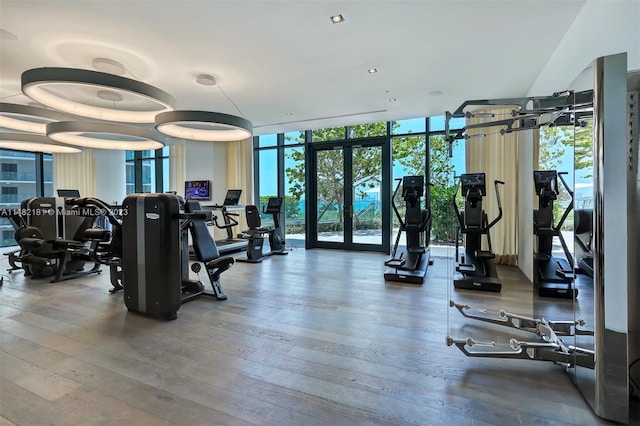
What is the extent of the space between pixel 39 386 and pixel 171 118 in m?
3.54

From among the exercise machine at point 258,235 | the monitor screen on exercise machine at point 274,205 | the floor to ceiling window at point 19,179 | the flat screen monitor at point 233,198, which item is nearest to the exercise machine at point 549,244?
the exercise machine at point 258,235

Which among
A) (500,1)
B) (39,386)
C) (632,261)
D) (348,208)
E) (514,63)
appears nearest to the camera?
(632,261)

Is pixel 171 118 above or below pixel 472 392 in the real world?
above

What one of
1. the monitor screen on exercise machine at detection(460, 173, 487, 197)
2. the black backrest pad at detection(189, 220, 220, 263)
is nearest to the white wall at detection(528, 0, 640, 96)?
the monitor screen on exercise machine at detection(460, 173, 487, 197)

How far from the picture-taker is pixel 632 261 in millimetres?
2018

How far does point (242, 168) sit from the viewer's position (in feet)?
28.9

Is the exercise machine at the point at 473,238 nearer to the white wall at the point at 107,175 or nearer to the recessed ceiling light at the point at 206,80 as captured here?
the recessed ceiling light at the point at 206,80

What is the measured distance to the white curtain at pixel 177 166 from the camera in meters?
9.59

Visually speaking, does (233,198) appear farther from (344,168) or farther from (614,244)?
(614,244)

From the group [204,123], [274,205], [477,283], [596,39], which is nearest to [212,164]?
[274,205]

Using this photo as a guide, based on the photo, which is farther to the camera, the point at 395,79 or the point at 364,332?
the point at 395,79

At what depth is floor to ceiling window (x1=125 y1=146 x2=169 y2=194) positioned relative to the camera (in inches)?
411

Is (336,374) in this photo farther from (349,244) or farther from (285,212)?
(285,212)

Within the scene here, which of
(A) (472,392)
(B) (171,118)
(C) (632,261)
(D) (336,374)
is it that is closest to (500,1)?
(C) (632,261)
